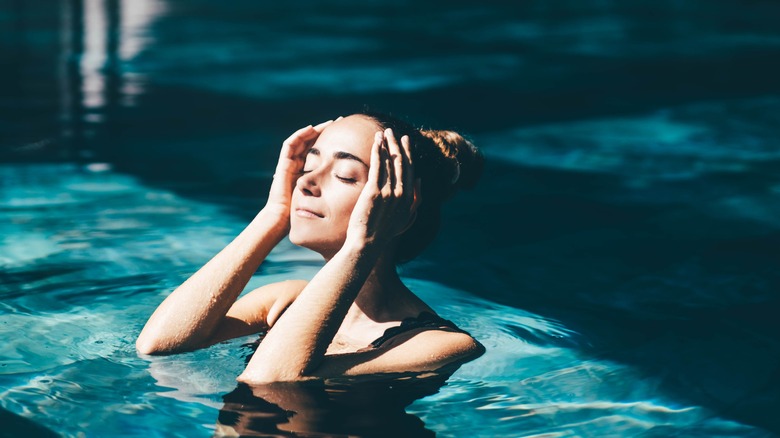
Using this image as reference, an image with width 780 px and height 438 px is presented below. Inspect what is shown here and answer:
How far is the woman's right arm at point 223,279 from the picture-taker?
3.94 m

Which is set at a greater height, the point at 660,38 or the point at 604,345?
the point at 660,38

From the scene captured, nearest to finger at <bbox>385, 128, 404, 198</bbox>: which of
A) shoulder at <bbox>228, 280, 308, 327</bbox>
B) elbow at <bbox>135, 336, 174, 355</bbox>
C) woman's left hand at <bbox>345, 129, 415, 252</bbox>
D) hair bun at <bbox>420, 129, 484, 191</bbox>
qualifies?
woman's left hand at <bbox>345, 129, 415, 252</bbox>

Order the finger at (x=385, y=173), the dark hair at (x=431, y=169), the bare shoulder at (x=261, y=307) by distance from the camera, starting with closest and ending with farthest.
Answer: the finger at (x=385, y=173), the dark hair at (x=431, y=169), the bare shoulder at (x=261, y=307)

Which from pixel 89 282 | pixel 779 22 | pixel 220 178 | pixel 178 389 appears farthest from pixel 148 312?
pixel 779 22

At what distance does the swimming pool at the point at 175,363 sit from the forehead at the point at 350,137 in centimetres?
81

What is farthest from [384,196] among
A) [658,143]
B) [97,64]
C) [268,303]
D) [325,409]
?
Result: [97,64]

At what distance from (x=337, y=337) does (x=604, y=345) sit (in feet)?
4.07

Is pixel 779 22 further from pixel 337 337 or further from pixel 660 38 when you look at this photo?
pixel 337 337

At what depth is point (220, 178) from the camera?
7.62m

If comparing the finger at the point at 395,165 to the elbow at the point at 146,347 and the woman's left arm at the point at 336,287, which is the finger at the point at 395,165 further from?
the elbow at the point at 146,347

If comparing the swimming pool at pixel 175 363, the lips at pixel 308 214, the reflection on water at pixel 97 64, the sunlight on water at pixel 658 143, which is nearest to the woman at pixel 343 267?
the lips at pixel 308 214

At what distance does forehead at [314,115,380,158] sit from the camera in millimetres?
3758

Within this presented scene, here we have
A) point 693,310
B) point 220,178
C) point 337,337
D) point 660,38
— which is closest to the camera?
point 337,337

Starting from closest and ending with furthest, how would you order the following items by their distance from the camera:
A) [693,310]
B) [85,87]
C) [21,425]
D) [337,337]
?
[21,425] → [337,337] → [693,310] → [85,87]
